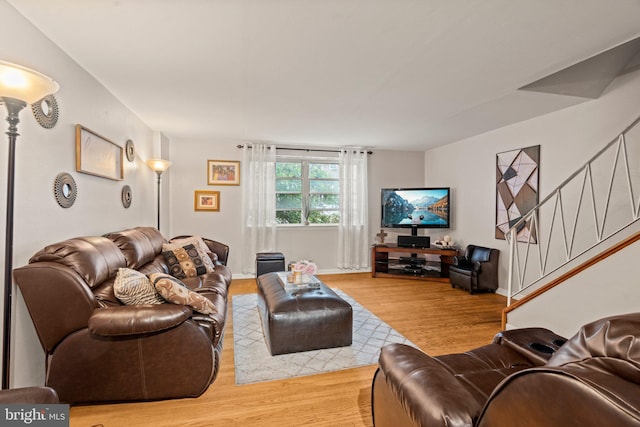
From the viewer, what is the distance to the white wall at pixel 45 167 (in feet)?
6.03

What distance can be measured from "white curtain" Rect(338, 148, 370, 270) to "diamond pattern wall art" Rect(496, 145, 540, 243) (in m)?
2.23

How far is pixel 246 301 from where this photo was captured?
4.09 metres

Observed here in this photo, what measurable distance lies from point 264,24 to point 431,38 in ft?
3.64

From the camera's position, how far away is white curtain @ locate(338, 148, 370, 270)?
5.80 metres

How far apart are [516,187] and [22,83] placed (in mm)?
5021

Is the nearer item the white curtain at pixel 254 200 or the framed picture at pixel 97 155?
the framed picture at pixel 97 155

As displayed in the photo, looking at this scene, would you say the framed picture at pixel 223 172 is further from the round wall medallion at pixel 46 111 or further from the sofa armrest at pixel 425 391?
the sofa armrest at pixel 425 391

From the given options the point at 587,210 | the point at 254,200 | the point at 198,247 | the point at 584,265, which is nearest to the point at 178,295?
the point at 198,247

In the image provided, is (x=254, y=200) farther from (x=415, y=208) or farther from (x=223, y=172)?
(x=415, y=208)

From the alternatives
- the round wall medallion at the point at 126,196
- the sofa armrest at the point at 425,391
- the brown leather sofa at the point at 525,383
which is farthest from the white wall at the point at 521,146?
the round wall medallion at the point at 126,196

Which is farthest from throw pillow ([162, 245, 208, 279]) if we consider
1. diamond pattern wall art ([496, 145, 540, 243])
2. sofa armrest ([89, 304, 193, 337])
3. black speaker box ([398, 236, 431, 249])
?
diamond pattern wall art ([496, 145, 540, 243])

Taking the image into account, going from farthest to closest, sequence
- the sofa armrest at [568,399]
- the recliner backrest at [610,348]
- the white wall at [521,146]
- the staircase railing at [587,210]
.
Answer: the white wall at [521,146], the staircase railing at [587,210], the recliner backrest at [610,348], the sofa armrest at [568,399]

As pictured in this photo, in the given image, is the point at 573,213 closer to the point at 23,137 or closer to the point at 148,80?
the point at 148,80

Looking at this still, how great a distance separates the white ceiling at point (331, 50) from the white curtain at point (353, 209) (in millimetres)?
2021
